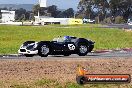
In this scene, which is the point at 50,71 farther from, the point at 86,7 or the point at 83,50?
the point at 86,7

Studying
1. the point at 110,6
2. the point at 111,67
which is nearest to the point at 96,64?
the point at 111,67

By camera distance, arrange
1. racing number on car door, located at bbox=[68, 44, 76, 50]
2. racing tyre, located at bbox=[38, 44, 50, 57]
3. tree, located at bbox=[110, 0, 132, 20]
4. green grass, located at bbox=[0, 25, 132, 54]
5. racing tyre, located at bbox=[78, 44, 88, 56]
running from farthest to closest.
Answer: tree, located at bbox=[110, 0, 132, 20]
green grass, located at bbox=[0, 25, 132, 54]
racing tyre, located at bbox=[78, 44, 88, 56]
racing number on car door, located at bbox=[68, 44, 76, 50]
racing tyre, located at bbox=[38, 44, 50, 57]

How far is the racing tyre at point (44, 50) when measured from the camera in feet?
79.0

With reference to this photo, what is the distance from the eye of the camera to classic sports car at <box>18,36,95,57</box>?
2416 cm

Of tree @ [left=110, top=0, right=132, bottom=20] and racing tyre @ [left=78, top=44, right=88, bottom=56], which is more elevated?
tree @ [left=110, top=0, right=132, bottom=20]

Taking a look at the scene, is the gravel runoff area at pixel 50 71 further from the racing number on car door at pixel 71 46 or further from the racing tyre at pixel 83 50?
the racing tyre at pixel 83 50

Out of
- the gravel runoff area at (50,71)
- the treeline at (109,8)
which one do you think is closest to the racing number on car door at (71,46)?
the gravel runoff area at (50,71)

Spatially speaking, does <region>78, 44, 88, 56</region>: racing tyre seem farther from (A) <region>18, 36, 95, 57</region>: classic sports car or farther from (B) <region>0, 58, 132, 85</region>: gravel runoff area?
(B) <region>0, 58, 132, 85</region>: gravel runoff area

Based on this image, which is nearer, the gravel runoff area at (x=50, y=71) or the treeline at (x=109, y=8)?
the gravel runoff area at (x=50, y=71)

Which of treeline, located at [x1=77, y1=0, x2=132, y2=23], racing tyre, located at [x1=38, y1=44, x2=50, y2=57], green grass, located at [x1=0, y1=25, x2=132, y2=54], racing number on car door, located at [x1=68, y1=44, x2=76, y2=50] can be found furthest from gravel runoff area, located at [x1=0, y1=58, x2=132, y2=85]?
treeline, located at [x1=77, y1=0, x2=132, y2=23]

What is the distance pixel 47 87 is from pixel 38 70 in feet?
13.9

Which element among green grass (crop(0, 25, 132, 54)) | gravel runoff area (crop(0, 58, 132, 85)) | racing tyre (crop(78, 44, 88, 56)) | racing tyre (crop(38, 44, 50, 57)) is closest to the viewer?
gravel runoff area (crop(0, 58, 132, 85))

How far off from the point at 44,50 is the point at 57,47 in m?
0.89

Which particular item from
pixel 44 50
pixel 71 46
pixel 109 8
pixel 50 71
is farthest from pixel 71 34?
pixel 109 8
